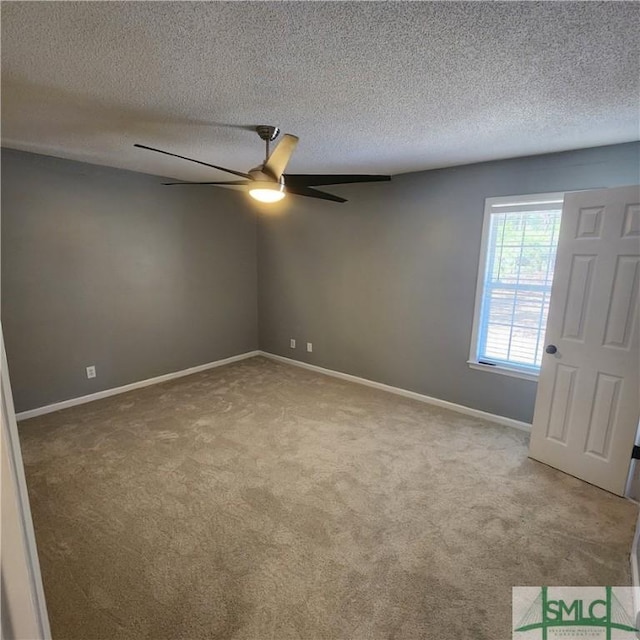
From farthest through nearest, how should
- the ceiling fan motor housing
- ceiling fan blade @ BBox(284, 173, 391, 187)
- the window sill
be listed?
the window sill < ceiling fan blade @ BBox(284, 173, 391, 187) < the ceiling fan motor housing

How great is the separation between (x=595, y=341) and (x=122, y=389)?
4368 mm

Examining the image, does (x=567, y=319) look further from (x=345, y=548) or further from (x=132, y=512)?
(x=132, y=512)

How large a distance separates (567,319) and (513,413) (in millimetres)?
1142

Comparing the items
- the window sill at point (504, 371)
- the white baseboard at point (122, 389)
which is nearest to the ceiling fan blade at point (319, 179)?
the window sill at point (504, 371)

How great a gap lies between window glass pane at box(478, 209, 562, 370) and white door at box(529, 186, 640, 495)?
466mm

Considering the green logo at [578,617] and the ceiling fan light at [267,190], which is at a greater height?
the ceiling fan light at [267,190]

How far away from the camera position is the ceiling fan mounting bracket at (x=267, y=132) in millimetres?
2322

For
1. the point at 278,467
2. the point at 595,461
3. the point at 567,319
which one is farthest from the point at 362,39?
the point at 595,461

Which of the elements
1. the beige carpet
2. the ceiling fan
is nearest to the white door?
the beige carpet

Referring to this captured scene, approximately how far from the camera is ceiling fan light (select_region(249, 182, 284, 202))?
89.6 inches

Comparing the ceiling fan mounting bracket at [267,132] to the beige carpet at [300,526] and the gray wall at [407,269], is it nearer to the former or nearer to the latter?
the gray wall at [407,269]

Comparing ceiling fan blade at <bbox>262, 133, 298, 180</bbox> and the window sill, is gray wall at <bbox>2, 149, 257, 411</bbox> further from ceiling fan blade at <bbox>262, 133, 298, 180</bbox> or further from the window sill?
the window sill

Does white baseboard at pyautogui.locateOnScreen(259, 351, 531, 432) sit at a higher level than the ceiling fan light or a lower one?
lower

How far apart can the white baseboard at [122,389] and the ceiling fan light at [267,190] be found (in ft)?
9.17
